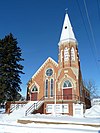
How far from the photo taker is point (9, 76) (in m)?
24.5

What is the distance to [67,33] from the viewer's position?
3033 cm

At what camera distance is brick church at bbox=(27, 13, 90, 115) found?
25516mm

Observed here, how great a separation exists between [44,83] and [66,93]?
4.71 meters

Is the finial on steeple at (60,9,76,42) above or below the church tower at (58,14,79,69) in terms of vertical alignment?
above

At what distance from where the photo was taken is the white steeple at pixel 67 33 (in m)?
29.3

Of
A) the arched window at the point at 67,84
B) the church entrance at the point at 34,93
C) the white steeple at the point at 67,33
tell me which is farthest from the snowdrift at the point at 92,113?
the white steeple at the point at 67,33

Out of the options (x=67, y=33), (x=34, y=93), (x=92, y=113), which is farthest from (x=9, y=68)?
(x=92, y=113)

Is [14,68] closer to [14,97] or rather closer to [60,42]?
[14,97]

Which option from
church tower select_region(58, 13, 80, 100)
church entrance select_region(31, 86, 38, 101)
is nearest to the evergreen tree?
church entrance select_region(31, 86, 38, 101)

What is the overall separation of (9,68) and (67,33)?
42.7 ft

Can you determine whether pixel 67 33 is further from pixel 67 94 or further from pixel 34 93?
pixel 34 93

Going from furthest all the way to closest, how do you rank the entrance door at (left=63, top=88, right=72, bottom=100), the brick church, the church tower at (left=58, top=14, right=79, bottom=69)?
the church tower at (left=58, top=14, right=79, bottom=69) → the entrance door at (left=63, top=88, right=72, bottom=100) → the brick church

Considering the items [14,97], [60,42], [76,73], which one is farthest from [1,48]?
[76,73]

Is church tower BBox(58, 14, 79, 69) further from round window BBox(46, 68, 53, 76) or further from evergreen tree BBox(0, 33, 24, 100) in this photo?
evergreen tree BBox(0, 33, 24, 100)
